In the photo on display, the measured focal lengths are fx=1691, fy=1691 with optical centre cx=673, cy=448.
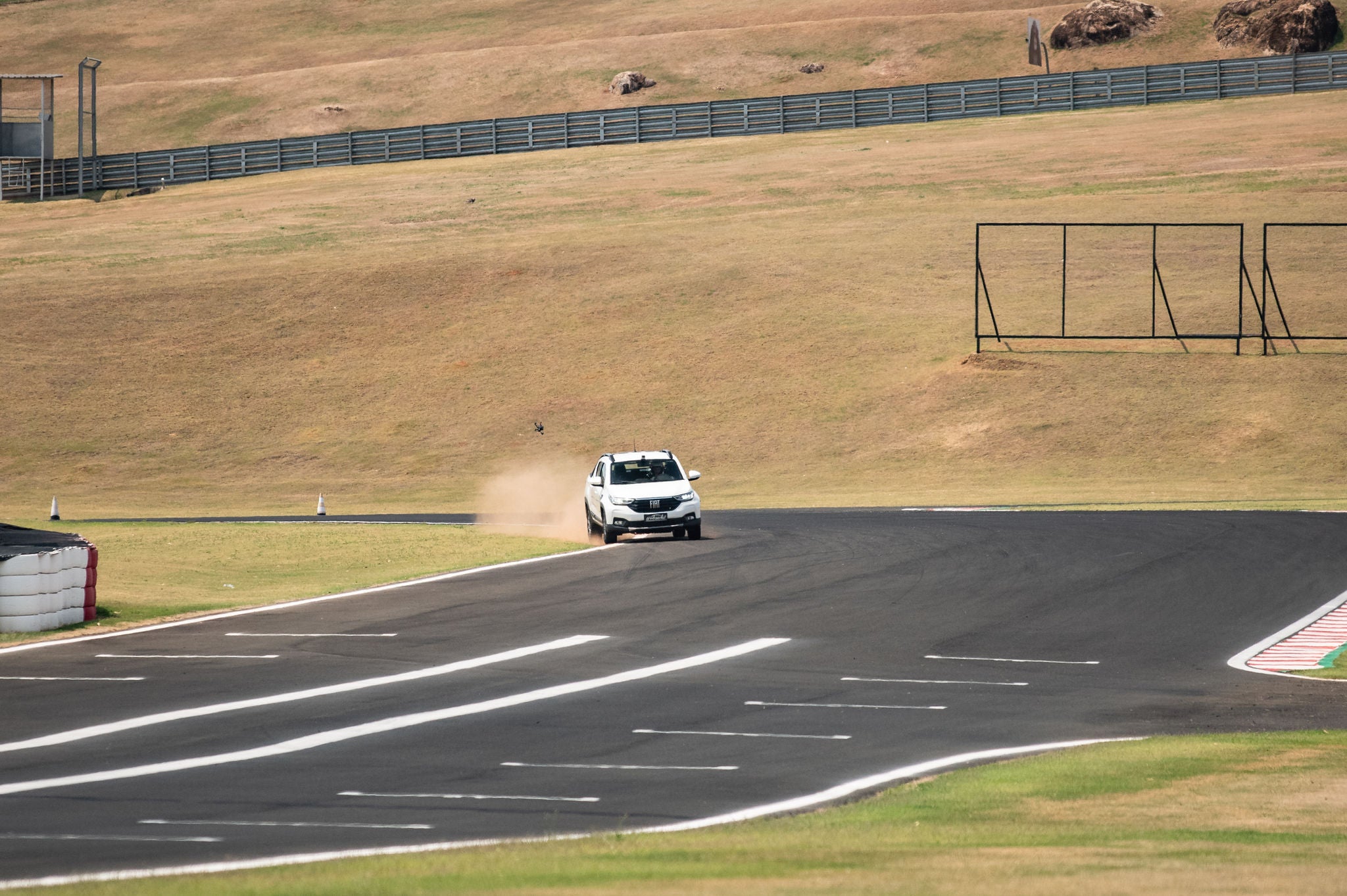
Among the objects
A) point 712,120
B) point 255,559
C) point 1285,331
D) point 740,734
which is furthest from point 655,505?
point 712,120

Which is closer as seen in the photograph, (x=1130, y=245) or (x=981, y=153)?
(x=1130, y=245)

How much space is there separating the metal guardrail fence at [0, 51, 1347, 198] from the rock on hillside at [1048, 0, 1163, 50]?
9.56 metres

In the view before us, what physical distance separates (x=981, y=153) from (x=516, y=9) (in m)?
58.1

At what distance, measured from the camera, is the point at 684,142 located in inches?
3248

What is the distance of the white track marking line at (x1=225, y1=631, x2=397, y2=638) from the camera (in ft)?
64.6

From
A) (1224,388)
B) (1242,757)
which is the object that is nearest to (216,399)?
(1224,388)

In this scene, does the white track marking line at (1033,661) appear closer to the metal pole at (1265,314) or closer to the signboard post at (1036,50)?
the metal pole at (1265,314)

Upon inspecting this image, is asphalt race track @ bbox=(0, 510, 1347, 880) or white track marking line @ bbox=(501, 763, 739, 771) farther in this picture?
white track marking line @ bbox=(501, 763, 739, 771)

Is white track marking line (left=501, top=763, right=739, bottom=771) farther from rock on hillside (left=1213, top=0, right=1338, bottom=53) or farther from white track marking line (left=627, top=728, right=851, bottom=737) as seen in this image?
rock on hillside (left=1213, top=0, right=1338, bottom=53)

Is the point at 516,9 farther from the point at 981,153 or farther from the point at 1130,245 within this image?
the point at 1130,245

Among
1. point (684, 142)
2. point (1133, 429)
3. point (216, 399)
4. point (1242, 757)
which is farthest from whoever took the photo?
point (684, 142)

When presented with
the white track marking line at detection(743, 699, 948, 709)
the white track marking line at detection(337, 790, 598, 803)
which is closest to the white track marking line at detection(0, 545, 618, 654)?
the white track marking line at detection(743, 699, 948, 709)

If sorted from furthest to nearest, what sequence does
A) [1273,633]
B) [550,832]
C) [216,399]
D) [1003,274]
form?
[1003,274] < [216,399] < [1273,633] < [550,832]

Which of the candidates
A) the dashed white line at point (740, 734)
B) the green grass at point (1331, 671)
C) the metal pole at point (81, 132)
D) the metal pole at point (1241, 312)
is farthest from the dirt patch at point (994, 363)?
Answer: the metal pole at point (81, 132)
